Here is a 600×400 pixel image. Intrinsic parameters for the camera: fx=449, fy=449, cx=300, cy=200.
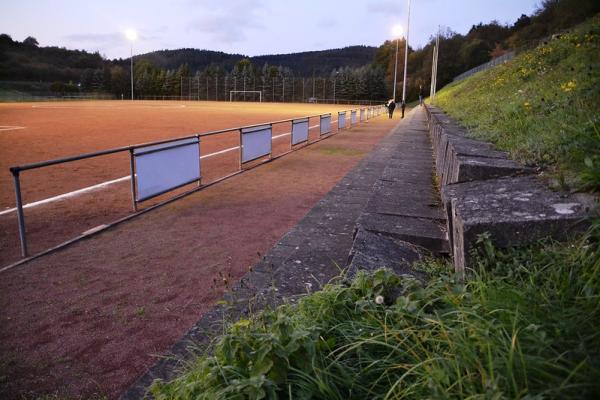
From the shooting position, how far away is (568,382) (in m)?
1.10

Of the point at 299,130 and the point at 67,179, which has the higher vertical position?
the point at 299,130

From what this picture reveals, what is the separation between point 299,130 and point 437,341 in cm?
1379

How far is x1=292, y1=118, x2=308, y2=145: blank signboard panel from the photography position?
14.5 m

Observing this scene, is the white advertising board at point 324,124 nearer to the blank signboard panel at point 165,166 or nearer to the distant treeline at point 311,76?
the blank signboard panel at point 165,166

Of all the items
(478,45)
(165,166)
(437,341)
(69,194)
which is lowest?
(69,194)

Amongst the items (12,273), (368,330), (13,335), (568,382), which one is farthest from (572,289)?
(12,273)

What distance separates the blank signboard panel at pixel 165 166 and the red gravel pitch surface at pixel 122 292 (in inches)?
17.6

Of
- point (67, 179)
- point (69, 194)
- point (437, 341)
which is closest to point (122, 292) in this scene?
point (437, 341)

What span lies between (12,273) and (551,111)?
5.18 meters

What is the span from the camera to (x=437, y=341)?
4.83ft

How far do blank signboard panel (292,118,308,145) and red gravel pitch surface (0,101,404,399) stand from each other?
7.31 meters

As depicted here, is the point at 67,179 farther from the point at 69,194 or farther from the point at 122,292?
the point at 122,292

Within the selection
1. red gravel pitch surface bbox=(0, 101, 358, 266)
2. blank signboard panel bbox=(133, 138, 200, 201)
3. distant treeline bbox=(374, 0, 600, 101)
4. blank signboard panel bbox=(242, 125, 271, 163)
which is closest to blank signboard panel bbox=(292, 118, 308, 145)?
red gravel pitch surface bbox=(0, 101, 358, 266)

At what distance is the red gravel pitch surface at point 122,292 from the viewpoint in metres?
2.82
